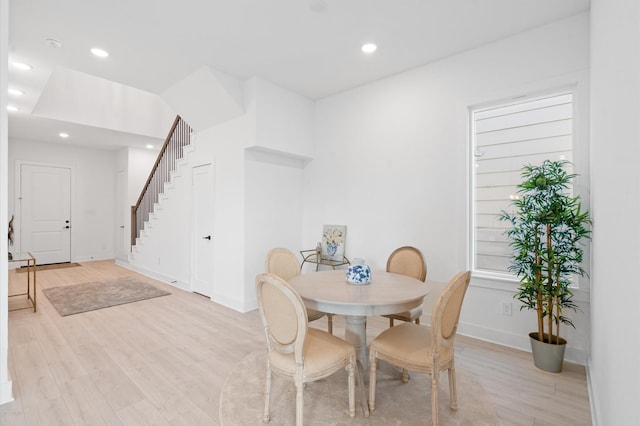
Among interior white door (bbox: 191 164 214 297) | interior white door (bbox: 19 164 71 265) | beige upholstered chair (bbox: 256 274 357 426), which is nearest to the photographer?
beige upholstered chair (bbox: 256 274 357 426)

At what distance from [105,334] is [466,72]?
478 centimetres

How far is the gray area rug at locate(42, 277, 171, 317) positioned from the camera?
4238 millimetres

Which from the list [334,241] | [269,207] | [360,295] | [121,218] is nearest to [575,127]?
A: [360,295]

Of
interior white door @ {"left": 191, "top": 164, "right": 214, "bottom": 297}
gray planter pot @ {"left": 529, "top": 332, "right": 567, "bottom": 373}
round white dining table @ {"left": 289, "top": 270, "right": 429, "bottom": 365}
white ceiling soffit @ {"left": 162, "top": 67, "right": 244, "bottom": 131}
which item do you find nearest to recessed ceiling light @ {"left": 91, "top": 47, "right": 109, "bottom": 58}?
white ceiling soffit @ {"left": 162, "top": 67, "right": 244, "bottom": 131}

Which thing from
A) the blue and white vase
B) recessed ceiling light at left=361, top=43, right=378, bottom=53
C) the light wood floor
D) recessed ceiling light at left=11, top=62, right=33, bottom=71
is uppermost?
recessed ceiling light at left=361, top=43, right=378, bottom=53

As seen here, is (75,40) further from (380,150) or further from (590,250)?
(590,250)

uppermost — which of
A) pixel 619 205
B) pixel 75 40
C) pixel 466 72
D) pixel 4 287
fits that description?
pixel 75 40

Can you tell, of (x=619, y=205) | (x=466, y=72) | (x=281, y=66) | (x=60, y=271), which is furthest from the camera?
(x=60, y=271)

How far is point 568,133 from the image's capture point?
2.90 meters

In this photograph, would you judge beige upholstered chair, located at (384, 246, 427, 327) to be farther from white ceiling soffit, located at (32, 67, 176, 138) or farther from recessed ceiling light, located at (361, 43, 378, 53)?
white ceiling soffit, located at (32, 67, 176, 138)

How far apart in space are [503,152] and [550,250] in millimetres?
1200

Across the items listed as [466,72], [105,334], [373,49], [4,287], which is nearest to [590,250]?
[466,72]

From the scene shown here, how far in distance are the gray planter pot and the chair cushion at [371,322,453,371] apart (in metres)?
1.17

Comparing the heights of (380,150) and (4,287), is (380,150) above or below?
above
